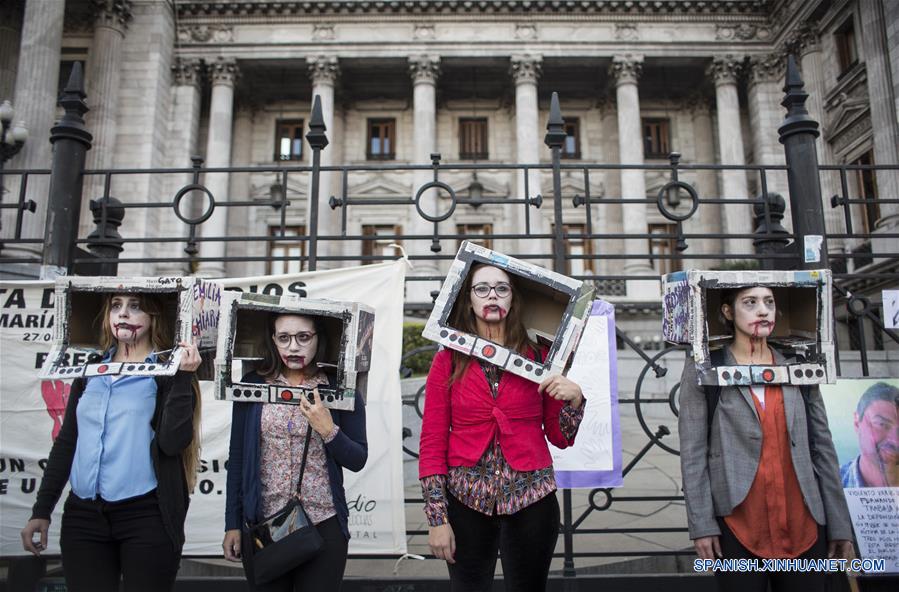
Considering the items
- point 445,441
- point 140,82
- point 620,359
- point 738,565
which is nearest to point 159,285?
point 445,441

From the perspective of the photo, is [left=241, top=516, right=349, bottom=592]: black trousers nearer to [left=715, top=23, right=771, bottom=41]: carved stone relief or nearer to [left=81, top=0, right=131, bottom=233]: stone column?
[left=81, top=0, right=131, bottom=233]: stone column

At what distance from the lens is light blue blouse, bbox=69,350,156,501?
2.71 meters

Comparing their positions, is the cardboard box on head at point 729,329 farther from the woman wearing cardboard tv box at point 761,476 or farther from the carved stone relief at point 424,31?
the carved stone relief at point 424,31

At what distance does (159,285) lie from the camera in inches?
114

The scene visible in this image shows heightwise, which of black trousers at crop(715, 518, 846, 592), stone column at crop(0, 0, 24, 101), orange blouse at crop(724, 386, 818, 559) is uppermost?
stone column at crop(0, 0, 24, 101)

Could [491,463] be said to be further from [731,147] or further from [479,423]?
[731,147]

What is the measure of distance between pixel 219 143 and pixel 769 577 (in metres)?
25.7

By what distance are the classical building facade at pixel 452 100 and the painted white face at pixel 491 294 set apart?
1929cm

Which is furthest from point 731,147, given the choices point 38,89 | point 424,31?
point 38,89

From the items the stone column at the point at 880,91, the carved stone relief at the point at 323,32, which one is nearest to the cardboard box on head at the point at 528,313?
the stone column at the point at 880,91

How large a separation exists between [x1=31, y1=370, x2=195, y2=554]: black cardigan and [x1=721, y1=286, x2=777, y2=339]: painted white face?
9.00 ft

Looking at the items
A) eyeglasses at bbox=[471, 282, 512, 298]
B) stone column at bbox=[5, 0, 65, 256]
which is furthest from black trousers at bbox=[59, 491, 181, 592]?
stone column at bbox=[5, 0, 65, 256]

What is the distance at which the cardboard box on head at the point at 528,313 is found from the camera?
259 cm

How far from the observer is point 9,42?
2078 cm
